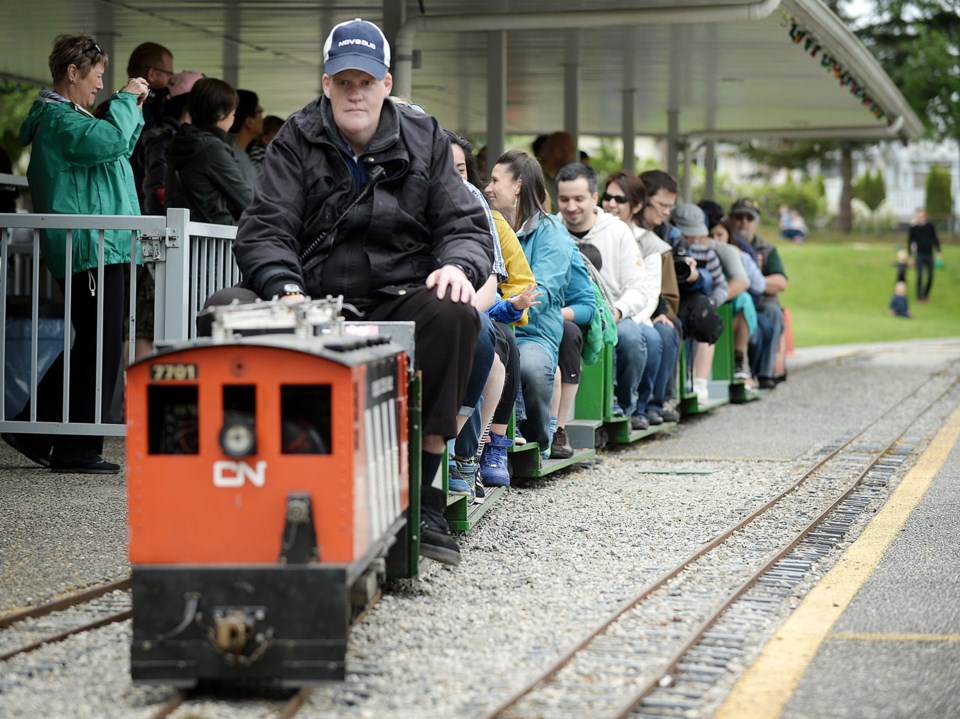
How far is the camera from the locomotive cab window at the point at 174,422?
4.39 m

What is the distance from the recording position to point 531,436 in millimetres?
9086

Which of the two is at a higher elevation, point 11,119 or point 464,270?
point 11,119

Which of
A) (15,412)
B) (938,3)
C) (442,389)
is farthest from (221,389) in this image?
(938,3)

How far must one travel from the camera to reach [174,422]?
4.40 m

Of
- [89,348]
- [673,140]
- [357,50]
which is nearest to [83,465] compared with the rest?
[89,348]

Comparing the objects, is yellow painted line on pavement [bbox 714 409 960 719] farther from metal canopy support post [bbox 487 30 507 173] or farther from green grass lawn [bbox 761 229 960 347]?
green grass lawn [bbox 761 229 960 347]

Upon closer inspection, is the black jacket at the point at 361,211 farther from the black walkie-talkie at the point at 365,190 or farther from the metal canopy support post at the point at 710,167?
the metal canopy support post at the point at 710,167

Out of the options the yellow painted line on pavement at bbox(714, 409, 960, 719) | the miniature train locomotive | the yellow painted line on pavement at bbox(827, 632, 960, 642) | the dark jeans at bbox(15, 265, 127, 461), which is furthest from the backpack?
the miniature train locomotive

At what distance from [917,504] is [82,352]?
4.82 m

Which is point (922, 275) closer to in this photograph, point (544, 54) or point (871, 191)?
point (544, 54)

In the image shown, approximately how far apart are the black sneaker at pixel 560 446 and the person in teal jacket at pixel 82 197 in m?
2.73

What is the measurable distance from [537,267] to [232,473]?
4965 mm

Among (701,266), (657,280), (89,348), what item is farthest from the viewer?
(701,266)

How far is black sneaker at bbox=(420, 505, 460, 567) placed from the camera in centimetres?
590
